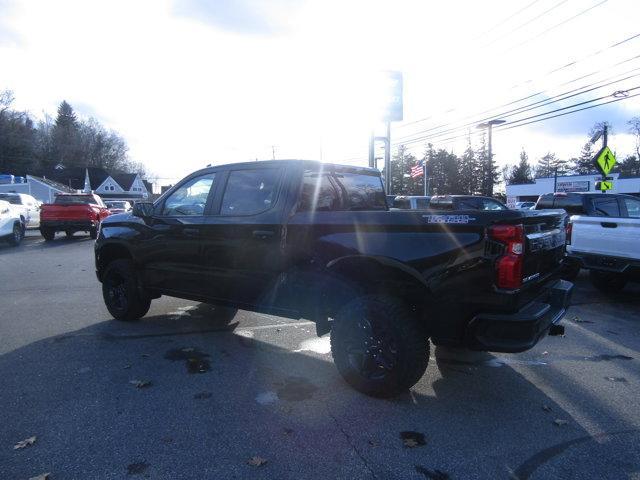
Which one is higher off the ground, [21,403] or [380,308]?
[380,308]

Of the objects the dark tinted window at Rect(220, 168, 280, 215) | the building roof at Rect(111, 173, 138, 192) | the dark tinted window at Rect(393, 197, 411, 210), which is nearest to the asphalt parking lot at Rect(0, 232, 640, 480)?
the dark tinted window at Rect(220, 168, 280, 215)

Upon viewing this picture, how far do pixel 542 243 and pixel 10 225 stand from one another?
55.6 ft

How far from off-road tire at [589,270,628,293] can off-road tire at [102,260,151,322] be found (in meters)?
7.26

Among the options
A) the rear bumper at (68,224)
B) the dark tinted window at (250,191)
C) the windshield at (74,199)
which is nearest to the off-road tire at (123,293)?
the dark tinted window at (250,191)

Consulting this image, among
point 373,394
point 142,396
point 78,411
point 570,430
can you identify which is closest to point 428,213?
point 373,394

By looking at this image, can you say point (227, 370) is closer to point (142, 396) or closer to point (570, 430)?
point (142, 396)

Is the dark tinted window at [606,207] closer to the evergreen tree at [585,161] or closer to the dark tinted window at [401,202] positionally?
the dark tinted window at [401,202]

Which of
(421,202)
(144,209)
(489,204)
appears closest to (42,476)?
(144,209)

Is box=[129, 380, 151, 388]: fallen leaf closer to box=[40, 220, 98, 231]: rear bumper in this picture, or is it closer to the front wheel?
the front wheel

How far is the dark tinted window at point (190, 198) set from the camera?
211 inches

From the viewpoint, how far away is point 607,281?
330 inches

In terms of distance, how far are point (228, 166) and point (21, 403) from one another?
2.83 meters

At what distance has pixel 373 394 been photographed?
3.96m

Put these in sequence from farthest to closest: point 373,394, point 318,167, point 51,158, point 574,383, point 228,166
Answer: point 51,158 → point 228,166 → point 318,167 → point 574,383 → point 373,394
